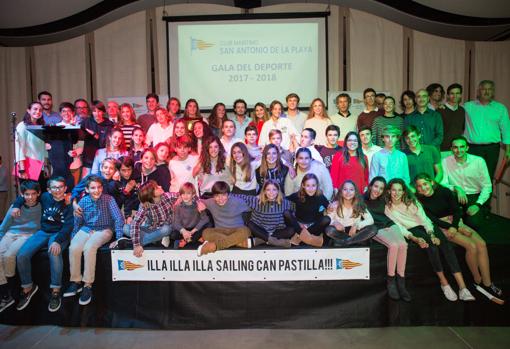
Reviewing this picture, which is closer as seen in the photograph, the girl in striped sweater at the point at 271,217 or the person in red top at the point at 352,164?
the girl in striped sweater at the point at 271,217

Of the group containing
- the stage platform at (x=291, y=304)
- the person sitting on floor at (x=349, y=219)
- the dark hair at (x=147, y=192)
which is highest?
the dark hair at (x=147, y=192)

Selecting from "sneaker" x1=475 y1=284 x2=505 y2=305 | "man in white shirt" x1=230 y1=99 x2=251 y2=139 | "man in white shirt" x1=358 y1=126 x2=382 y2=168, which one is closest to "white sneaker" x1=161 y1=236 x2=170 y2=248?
"man in white shirt" x1=230 y1=99 x2=251 y2=139

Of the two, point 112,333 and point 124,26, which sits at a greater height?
point 124,26

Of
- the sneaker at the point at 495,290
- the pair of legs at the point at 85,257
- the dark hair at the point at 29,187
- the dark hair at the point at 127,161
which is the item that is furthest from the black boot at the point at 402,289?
the dark hair at the point at 29,187

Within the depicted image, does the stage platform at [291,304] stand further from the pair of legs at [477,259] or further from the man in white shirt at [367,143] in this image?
the man in white shirt at [367,143]

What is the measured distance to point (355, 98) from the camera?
21.8 feet

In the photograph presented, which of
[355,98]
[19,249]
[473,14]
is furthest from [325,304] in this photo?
[473,14]

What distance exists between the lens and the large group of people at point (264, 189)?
3283mm

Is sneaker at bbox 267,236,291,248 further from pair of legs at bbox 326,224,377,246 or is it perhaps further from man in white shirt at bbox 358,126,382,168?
man in white shirt at bbox 358,126,382,168

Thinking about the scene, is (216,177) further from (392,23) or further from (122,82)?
(392,23)

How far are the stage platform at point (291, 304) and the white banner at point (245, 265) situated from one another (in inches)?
2.6

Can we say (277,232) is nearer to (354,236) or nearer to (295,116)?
(354,236)

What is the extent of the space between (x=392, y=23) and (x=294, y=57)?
1.90 metres

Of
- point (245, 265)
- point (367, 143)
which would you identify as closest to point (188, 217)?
point (245, 265)
